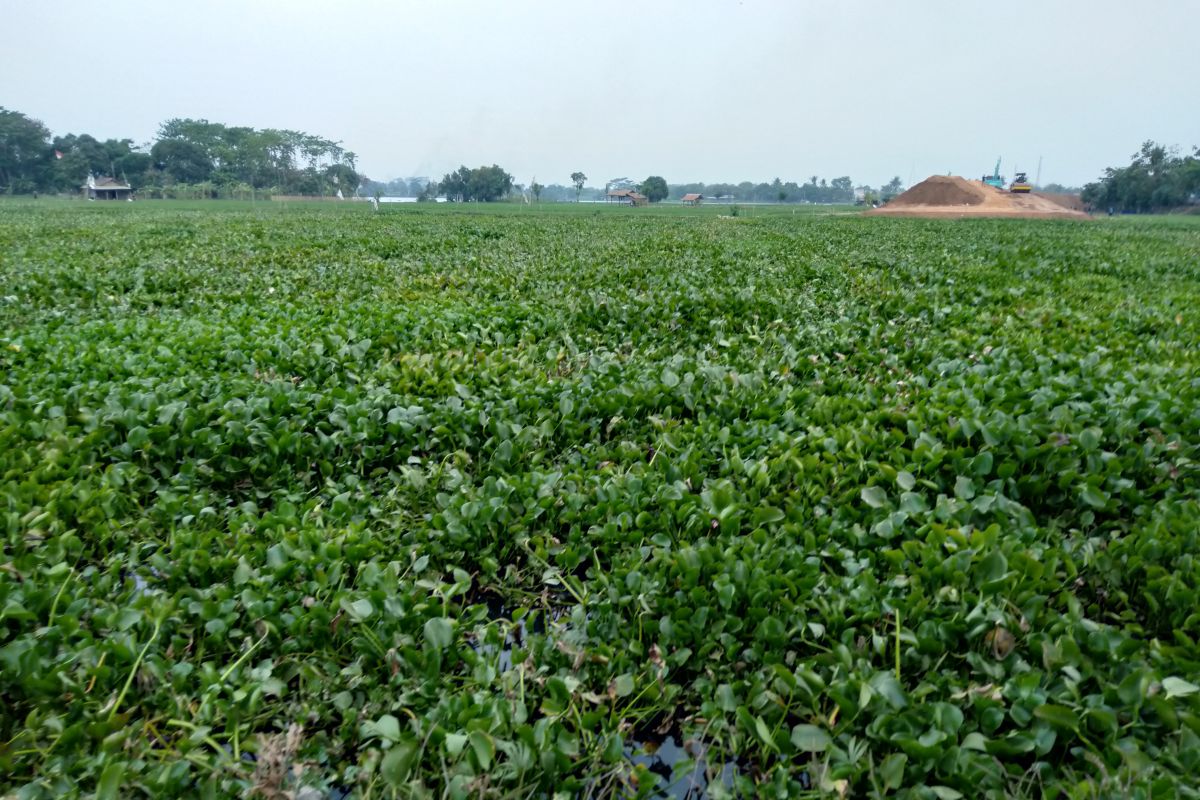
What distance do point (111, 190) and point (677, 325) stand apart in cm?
7824

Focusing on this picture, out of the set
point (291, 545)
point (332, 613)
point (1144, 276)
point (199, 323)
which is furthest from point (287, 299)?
point (1144, 276)

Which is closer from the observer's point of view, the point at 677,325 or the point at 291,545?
the point at 291,545

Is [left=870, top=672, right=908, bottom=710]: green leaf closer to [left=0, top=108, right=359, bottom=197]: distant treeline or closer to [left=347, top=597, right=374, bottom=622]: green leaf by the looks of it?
[left=347, top=597, right=374, bottom=622]: green leaf

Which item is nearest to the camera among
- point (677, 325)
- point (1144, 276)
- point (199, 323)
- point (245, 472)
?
point (245, 472)

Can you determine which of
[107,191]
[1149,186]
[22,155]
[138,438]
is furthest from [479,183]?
[138,438]

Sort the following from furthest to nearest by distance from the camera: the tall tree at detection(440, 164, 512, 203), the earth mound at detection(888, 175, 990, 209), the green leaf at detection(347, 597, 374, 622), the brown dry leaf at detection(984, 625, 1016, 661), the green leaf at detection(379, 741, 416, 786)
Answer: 1. the tall tree at detection(440, 164, 512, 203)
2. the earth mound at detection(888, 175, 990, 209)
3. the green leaf at detection(347, 597, 374, 622)
4. the brown dry leaf at detection(984, 625, 1016, 661)
5. the green leaf at detection(379, 741, 416, 786)

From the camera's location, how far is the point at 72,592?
2.36 m

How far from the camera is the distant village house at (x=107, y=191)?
64875 mm

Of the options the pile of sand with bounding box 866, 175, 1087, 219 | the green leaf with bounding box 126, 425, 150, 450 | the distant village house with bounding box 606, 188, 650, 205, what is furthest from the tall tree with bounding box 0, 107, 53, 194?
the green leaf with bounding box 126, 425, 150, 450

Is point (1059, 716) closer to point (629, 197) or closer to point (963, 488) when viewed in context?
point (963, 488)

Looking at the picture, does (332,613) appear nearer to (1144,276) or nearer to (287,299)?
(287,299)

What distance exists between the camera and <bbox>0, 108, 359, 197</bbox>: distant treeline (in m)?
66.1

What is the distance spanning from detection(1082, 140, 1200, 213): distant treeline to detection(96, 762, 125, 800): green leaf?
257ft

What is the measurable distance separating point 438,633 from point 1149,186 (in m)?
78.4
